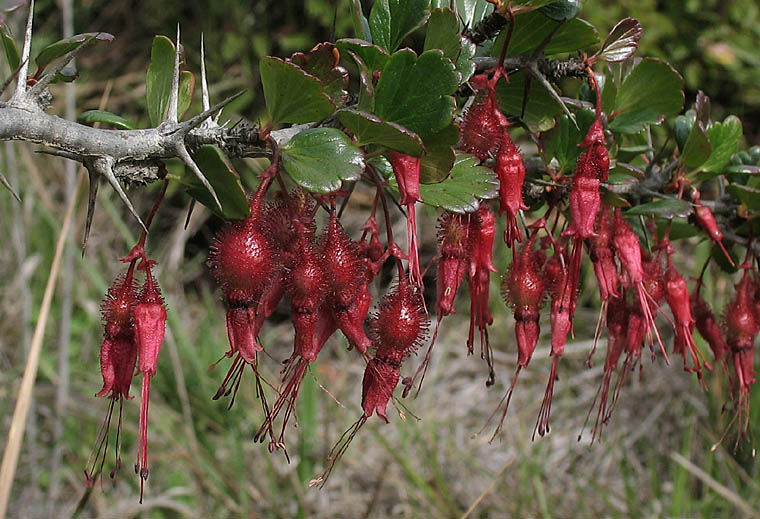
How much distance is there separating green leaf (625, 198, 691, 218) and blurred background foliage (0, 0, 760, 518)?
0.87 m

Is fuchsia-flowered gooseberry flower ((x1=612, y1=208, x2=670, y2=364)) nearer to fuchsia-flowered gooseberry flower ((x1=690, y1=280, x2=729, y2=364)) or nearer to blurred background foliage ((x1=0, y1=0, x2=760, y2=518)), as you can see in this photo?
fuchsia-flowered gooseberry flower ((x1=690, y1=280, x2=729, y2=364))

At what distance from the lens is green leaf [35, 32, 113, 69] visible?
2.08ft

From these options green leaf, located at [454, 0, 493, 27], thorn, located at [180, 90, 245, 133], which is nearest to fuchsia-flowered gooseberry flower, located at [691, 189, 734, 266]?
green leaf, located at [454, 0, 493, 27]

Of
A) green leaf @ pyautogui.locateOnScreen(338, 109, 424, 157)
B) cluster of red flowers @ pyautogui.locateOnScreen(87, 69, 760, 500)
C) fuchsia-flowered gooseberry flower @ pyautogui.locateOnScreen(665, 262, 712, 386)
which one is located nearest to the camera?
green leaf @ pyautogui.locateOnScreen(338, 109, 424, 157)

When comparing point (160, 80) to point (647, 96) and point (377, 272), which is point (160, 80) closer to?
point (377, 272)

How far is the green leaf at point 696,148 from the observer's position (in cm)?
77

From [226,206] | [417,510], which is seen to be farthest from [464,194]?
[417,510]

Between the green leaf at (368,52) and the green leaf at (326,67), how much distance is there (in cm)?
1

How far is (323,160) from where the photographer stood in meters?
0.56

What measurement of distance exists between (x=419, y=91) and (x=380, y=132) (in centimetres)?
4

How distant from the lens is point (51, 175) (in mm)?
3270

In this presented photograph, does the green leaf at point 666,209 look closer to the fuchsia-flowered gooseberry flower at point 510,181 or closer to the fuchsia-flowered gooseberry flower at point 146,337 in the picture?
the fuchsia-flowered gooseberry flower at point 510,181

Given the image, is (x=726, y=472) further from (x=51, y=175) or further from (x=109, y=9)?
(x=109, y=9)

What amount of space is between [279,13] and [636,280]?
3109 mm
